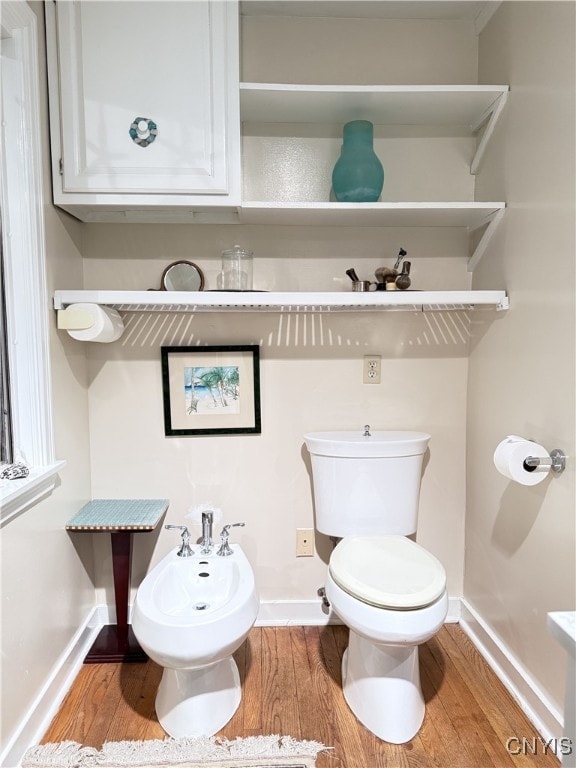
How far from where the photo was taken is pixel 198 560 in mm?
1726

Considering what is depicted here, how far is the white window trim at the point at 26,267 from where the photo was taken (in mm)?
1419

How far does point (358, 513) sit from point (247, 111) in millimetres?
1544

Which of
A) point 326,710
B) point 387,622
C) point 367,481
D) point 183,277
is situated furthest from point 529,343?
point 326,710

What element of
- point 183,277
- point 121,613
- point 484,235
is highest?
point 484,235

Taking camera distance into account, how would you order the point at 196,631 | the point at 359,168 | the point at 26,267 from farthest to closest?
the point at 359,168 → the point at 26,267 → the point at 196,631

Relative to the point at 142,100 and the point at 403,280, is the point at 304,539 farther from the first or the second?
the point at 142,100

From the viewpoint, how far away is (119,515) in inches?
71.0

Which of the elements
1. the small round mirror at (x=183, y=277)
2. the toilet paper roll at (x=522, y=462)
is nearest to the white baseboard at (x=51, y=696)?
the small round mirror at (x=183, y=277)

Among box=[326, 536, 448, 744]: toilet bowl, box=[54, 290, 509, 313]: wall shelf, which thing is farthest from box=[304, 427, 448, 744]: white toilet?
box=[54, 290, 509, 313]: wall shelf

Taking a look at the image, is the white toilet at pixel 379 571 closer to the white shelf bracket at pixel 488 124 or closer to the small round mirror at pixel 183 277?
the small round mirror at pixel 183 277

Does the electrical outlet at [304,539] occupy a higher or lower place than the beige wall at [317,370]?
lower

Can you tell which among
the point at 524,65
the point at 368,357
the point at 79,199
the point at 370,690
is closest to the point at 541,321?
the point at 368,357

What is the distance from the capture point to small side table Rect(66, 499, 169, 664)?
172cm

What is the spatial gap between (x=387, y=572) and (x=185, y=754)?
0.79 meters
